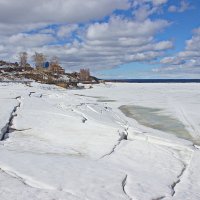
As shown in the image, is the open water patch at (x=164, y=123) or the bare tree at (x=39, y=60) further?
the bare tree at (x=39, y=60)

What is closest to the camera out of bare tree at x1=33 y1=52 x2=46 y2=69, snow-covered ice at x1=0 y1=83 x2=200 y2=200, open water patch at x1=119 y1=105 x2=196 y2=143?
snow-covered ice at x1=0 y1=83 x2=200 y2=200

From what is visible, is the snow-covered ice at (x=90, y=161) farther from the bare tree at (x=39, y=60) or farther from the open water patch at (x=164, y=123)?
the bare tree at (x=39, y=60)

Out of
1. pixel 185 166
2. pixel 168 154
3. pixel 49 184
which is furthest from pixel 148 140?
pixel 49 184

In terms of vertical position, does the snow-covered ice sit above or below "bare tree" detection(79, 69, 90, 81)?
above

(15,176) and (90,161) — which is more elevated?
(15,176)

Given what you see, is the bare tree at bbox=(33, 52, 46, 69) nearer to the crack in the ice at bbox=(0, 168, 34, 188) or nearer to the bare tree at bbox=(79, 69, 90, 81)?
the bare tree at bbox=(79, 69, 90, 81)

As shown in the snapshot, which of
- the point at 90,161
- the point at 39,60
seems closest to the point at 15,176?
the point at 90,161

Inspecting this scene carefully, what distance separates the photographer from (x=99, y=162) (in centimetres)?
803

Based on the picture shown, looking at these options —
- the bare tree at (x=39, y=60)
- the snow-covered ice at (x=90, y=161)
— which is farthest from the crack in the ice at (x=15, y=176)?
the bare tree at (x=39, y=60)

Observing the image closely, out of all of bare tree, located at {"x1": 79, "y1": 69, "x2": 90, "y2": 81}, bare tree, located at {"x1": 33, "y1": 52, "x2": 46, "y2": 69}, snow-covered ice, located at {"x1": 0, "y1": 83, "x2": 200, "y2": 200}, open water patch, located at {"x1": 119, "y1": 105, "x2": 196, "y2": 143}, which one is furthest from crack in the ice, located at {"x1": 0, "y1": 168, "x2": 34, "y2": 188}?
bare tree, located at {"x1": 79, "y1": 69, "x2": 90, "y2": 81}

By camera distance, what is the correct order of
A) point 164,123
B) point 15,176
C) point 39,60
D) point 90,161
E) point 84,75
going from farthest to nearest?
point 84,75, point 39,60, point 164,123, point 90,161, point 15,176

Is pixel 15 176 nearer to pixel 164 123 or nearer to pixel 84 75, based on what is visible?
pixel 164 123

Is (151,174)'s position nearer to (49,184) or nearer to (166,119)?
(49,184)

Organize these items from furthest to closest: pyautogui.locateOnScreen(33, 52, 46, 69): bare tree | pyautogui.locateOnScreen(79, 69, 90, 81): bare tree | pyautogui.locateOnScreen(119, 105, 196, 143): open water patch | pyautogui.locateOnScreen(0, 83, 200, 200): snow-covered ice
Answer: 1. pyautogui.locateOnScreen(79, 69, 90, 81): bare tree
2. pyautogui.locateOnScreen(33, 52, 46, 69): bare tree
3. pyautogui.locateOnScreen(119, 105, 196, 143): open water patch
4. pyautogui.locateOnScreen(0, 83, 200, 200): snow-covered ice
